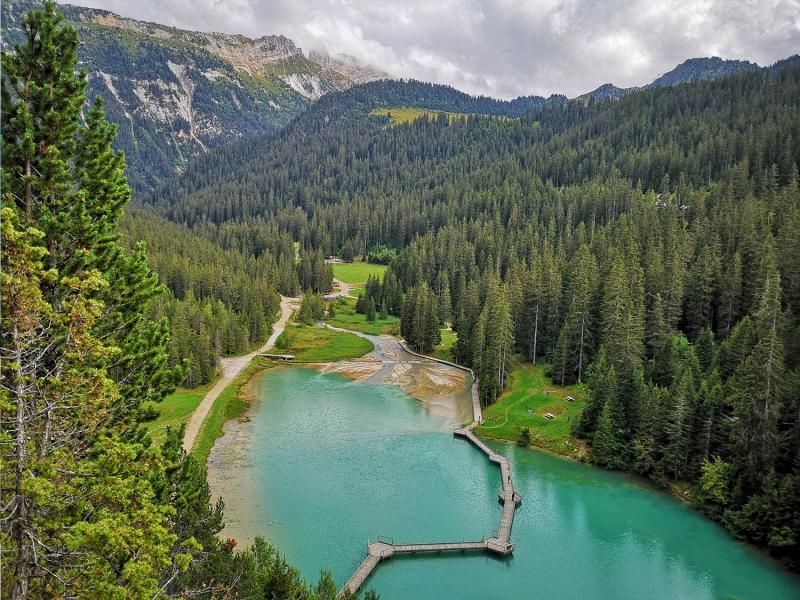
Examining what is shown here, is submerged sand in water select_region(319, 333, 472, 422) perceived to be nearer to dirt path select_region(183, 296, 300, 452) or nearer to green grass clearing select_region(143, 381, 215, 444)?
dirt path select_region(183, 296, 300, 452)

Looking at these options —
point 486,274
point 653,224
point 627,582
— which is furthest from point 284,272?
point 627,582

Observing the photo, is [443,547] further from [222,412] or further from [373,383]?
[373,383]

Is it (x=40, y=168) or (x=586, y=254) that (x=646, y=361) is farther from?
(x=40, y=168)

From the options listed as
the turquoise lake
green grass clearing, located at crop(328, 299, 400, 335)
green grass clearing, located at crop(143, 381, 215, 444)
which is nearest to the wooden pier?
the turquoise lake

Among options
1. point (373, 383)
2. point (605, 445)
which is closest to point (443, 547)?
point (605, 445)

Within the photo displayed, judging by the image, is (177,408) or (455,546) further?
(177,408)

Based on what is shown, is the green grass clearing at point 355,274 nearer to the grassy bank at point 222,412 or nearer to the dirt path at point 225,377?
the dirt path at point 225,377
